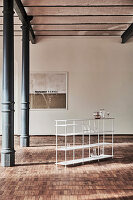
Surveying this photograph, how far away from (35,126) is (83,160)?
6329 mm

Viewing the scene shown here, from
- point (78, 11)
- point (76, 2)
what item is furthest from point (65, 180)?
point (78, 11)

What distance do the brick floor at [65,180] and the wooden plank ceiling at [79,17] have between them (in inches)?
152

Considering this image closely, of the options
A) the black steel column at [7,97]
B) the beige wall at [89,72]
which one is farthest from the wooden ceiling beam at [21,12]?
the beige wall at [89,72]

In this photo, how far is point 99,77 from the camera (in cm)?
1448

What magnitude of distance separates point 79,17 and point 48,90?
3776 mm

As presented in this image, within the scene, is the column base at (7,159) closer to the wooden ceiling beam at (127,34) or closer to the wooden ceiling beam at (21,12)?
the wooden ceiling beam at (21,12)

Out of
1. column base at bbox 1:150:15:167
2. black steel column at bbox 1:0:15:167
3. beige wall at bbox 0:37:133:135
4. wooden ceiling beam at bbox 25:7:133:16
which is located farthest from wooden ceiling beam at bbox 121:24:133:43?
column base at bbox 1:150:15:167

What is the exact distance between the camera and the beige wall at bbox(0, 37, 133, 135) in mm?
14438

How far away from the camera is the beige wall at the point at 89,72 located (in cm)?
1444

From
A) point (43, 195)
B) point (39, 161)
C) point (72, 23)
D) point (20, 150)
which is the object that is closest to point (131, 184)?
point (43, 195)

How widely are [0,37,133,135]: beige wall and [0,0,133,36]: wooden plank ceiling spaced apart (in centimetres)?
52

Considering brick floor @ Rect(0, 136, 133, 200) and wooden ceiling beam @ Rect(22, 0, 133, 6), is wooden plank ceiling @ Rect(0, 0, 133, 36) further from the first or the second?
brick floor @ Rect(0, 136, 133, 200)

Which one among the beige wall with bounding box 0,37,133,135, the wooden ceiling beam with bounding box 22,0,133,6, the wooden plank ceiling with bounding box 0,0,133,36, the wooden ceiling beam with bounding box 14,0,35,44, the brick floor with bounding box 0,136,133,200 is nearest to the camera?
the brick floor with bounding box 0,136,133,200

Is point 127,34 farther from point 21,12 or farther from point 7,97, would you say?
point 7,97
